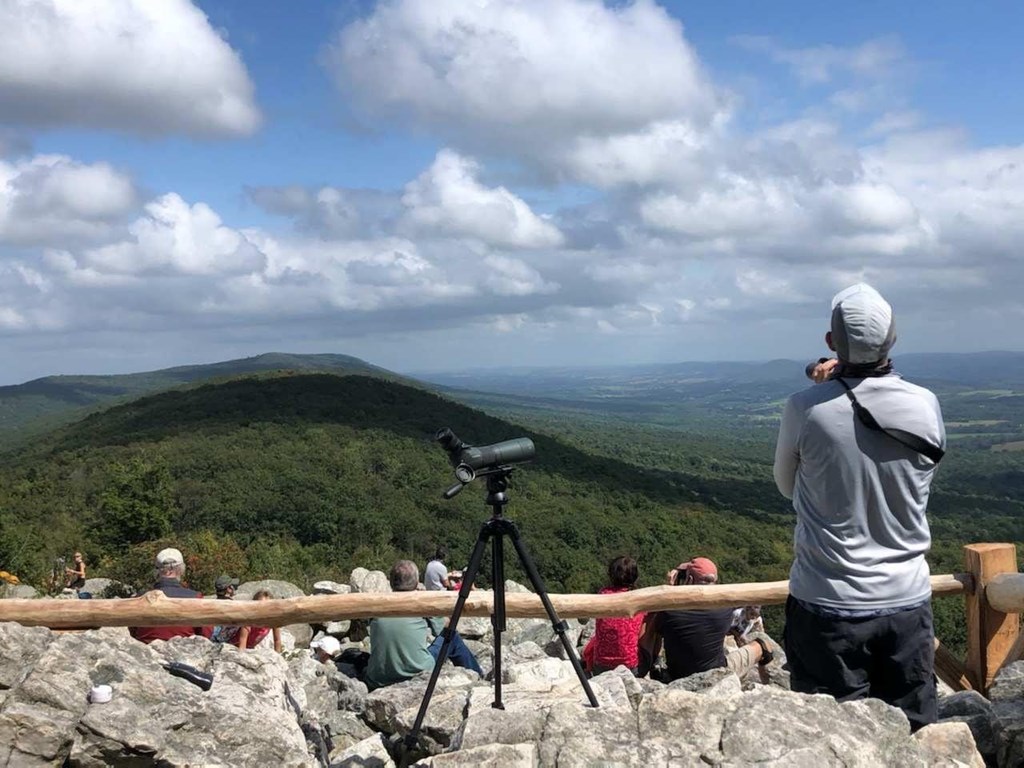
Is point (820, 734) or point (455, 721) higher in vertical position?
point (820, 734)

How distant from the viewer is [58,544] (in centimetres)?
3347

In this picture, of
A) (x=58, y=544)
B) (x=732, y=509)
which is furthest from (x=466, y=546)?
(x=732, y=509)

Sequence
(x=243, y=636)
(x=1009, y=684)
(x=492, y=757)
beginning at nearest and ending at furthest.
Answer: (x=492, y=757), (x=1009, y=684), (x=243, y=636)

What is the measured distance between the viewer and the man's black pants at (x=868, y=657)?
2744 mm

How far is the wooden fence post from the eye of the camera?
177 inches

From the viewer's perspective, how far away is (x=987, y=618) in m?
4.54

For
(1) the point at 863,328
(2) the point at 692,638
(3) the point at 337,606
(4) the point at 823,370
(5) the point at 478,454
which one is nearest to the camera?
(1) the point at 863,328

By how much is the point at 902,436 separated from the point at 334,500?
45972mm

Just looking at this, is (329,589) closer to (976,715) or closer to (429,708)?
(429,708)

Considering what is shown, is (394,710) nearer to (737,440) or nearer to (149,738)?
(149,738)

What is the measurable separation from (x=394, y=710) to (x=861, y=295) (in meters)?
3.31

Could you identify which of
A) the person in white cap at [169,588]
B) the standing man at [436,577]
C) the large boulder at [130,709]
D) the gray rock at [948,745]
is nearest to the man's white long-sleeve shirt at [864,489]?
the gray rock at [948,745]

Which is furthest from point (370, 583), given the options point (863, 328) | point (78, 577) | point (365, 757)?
point (863, 328)

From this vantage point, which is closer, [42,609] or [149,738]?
[149,738]
